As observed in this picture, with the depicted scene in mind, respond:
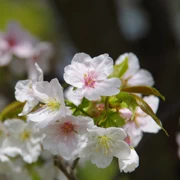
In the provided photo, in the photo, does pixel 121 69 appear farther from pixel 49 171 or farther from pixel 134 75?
pixel 49 171

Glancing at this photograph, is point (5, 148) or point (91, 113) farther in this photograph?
point (5, 148)

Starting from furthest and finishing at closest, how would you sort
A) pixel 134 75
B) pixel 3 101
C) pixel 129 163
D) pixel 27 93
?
pixel 3 101 → pixel 134 75 → pixel 27 93 → pixel 129 163

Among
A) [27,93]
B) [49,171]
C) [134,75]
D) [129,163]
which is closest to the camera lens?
[129,163]

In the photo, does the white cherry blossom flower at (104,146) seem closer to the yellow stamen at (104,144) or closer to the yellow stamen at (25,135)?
the yellow stamen at (104,144)

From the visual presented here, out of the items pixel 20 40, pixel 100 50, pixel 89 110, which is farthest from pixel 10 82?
pixel 89 110

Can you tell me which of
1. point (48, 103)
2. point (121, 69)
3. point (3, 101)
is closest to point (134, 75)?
point (121, 69)

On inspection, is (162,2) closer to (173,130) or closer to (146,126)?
(173,130)
